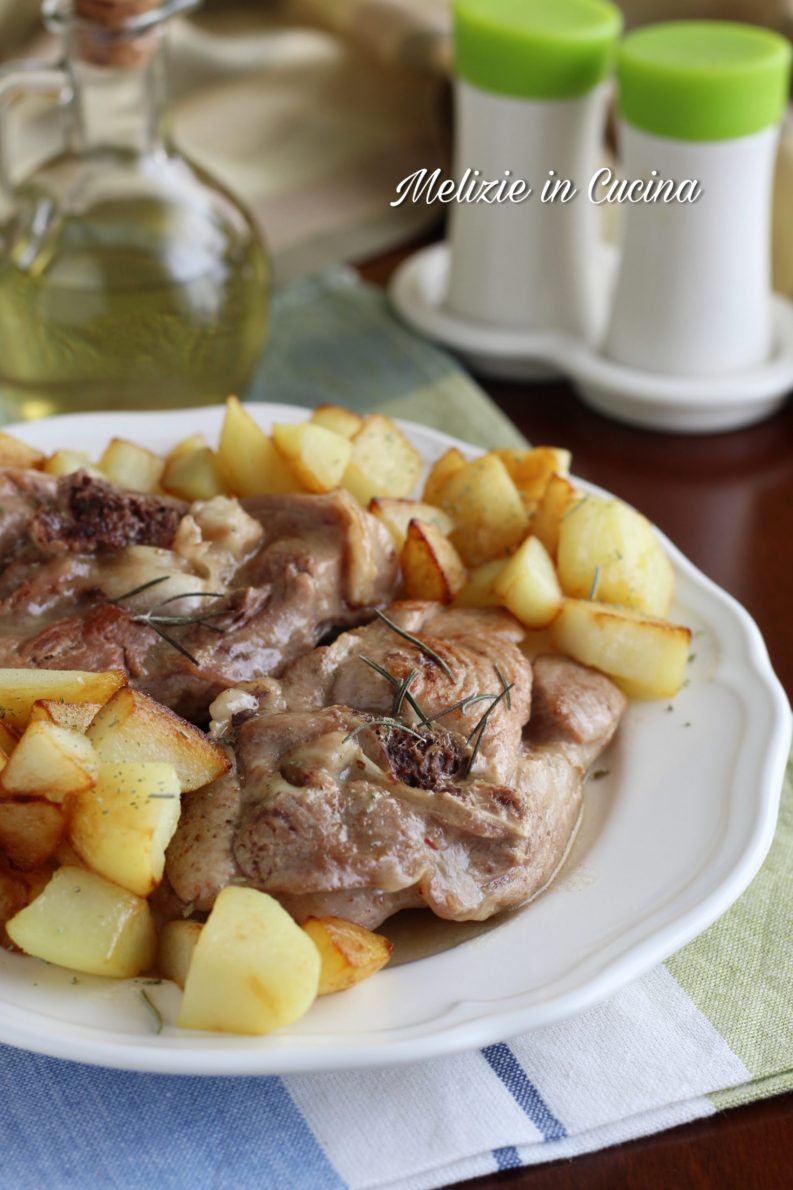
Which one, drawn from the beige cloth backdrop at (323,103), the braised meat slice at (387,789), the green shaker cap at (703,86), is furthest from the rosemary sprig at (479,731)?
the beige cloth backdrop at (323,103)

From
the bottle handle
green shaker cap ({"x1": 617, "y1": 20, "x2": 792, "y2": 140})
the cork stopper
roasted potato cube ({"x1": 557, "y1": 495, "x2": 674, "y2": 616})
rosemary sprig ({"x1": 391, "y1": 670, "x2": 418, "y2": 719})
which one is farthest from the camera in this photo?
green shaker cap ({"x1": 617, "y1": 20, "x2": 792, "y2": 140})

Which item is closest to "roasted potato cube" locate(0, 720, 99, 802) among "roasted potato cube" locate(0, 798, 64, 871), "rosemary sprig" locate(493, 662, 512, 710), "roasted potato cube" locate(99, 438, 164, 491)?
"roasted potato cube" locate(0, 798, 64, 871)

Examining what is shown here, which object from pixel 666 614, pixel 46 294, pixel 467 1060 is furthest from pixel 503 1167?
pixel 46 294

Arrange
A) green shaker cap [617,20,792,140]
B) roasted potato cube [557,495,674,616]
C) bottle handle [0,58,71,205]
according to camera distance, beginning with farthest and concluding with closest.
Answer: green shaker cap [617,20,792,140] < bottle handle [0,58,71,205] < roasted potato cube [557,495,674,616]

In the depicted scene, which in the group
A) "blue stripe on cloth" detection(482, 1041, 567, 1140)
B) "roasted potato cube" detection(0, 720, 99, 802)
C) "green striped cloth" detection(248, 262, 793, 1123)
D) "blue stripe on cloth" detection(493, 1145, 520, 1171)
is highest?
"roasted potato cube" detection(0, 720, 99, 802)

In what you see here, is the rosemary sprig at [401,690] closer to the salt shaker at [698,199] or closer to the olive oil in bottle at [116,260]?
the olive oil in bottle at [116,260]

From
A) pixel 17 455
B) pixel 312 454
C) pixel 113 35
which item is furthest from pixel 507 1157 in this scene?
pixel 113 35

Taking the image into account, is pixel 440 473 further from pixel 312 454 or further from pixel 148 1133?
pixel 148 1133

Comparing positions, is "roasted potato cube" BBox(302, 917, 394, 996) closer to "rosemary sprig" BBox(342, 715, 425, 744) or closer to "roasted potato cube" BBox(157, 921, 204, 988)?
"roasted potato cube" BBox(157, 921, 204, 988)

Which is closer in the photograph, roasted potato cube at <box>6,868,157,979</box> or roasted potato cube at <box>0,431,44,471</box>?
roasted potato cube at <box>6,868,157,979</box>
